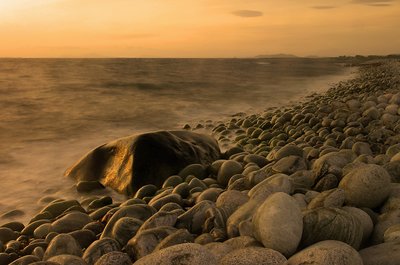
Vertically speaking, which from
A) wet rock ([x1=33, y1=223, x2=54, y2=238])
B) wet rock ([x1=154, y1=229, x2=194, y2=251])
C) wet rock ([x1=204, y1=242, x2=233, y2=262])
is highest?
wet rock ([x1=204, y1=242, x2=233, y2=262])

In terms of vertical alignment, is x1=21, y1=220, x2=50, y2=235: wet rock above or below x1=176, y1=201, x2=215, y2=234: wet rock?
below

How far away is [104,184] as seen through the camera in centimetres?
672

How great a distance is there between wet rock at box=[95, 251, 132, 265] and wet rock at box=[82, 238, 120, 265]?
1.13ft

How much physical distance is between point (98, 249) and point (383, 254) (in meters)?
2.10

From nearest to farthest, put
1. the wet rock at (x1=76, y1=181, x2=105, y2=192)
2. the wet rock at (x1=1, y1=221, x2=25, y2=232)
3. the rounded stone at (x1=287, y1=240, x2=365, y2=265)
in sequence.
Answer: the rounded stone at (x1=287, y1=240, x2=365, y2=265)
the wet rock at (x1=1, y1=221, x2=25, y2=232)
the wet rock at (x1=76, y1=181, x2=105, y2=192)

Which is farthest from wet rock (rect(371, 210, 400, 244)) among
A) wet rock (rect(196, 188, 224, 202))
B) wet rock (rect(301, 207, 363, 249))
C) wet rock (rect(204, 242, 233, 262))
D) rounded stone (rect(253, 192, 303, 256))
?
wet rock (rect(196, 188, 224, 202))

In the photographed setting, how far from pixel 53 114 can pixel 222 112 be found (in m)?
7.05

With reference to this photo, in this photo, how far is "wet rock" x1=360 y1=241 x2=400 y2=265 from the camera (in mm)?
2387

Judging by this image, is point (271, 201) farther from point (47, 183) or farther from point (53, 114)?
point (53, 114)

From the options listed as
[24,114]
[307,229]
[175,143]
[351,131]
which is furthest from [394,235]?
[24,114]

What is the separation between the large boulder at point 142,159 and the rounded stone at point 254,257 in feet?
12.8

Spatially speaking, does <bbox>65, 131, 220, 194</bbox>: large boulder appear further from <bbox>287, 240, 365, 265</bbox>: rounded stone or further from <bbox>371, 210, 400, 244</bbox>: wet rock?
<bbox>287, 240, 365, 265</bbox>: rounded stone

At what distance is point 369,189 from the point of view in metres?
3.28

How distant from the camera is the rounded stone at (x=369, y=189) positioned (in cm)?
329
